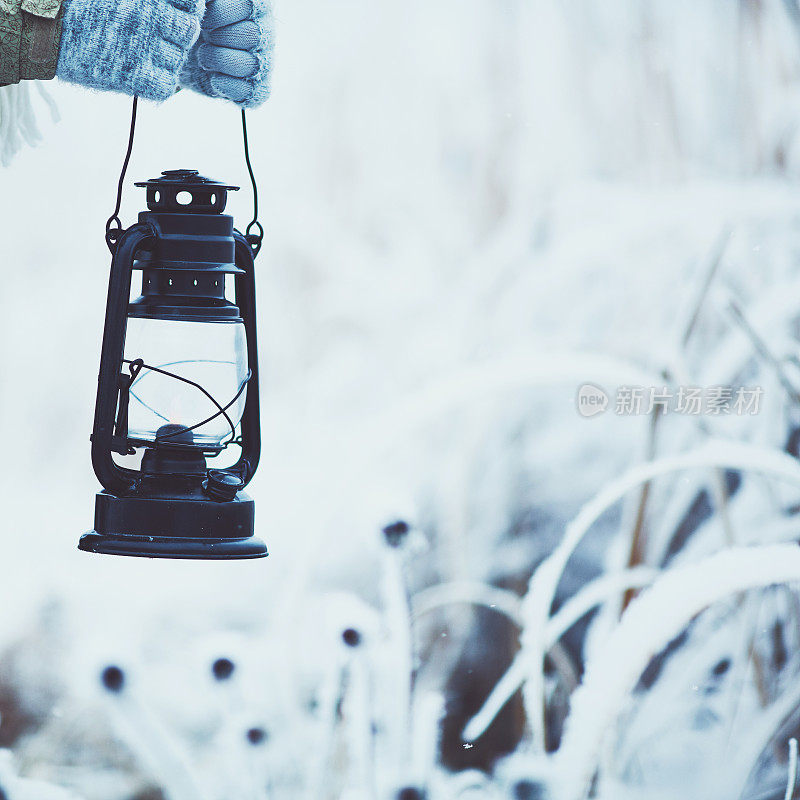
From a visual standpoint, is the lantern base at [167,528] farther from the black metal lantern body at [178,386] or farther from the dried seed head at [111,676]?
the dried seed head at [111,676]

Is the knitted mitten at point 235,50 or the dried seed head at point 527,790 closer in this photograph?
the knitted mitten at point 235,50

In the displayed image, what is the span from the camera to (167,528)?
846mm

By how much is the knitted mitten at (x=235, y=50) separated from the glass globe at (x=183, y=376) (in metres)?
0.20

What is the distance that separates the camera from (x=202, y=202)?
888mm

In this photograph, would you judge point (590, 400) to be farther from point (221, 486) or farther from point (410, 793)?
point (221, 486)

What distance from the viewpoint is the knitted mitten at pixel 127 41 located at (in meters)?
0.81

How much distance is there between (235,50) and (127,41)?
11 centimetres

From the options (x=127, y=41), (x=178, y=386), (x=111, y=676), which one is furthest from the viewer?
(x=111, y=676)

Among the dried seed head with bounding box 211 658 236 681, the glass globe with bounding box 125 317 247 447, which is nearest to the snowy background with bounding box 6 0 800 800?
the dried seed head with bounding box 211 658 236 681

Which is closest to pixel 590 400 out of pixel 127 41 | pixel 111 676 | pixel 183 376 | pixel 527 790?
pixel 527 790

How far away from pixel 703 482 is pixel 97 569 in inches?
47.6

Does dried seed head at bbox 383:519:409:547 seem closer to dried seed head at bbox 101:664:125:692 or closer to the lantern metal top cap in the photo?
dried seed head at bbox 101:664:125:692

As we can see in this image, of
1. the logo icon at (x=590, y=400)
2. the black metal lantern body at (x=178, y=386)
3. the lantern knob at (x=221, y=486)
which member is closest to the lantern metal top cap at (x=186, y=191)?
the black metal lantern body at (x=178, y=386)

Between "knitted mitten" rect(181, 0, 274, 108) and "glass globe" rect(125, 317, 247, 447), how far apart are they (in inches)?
8.0
